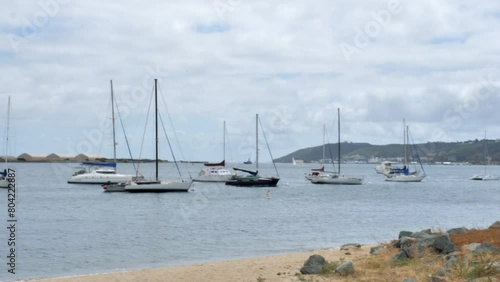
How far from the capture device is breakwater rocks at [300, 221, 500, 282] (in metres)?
15.7

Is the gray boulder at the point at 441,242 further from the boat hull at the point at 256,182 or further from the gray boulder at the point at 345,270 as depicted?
the boat hull at the point at 256,182

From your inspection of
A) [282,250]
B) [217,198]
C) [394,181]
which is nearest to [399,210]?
[217,198]

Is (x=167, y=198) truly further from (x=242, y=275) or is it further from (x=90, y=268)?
(x=242, y=275)

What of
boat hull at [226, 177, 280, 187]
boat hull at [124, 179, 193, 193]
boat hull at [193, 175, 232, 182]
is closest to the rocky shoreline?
boat hull at [124, 179, 193, 193]

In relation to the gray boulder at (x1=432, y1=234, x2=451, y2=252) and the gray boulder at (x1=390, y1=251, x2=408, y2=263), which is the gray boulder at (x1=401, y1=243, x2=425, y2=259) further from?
the gray boulder at (x1=432, y1=234, x2=451, y2=252)

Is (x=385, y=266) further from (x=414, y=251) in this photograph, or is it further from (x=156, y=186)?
(x=156, y=186)

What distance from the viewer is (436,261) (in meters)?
18.0

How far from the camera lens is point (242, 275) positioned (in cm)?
2002

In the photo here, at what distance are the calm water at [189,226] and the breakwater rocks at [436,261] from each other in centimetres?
916

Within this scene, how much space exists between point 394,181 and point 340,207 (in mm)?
63171

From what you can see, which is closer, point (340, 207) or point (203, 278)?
point (203, 278)

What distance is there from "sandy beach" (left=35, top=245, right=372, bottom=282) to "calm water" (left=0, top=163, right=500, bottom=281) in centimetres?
309

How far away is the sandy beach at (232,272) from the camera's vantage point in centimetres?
1950

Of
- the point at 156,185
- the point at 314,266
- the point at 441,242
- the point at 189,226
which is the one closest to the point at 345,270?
the point at 314,266
